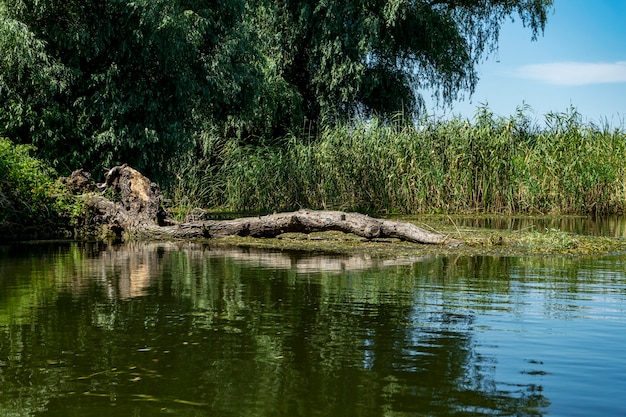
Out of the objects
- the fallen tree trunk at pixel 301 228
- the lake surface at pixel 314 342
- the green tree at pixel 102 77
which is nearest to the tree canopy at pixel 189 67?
the green tree at pixel 102 77

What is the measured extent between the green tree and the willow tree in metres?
8.97

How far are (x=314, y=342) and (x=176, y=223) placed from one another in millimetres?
11962

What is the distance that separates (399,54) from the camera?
3581cm

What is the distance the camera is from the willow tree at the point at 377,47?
106ft

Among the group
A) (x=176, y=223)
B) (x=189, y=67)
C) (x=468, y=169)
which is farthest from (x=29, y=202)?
(x=468, y=169)

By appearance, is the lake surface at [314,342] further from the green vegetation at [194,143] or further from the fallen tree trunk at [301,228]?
the green vegetation at [194,143]

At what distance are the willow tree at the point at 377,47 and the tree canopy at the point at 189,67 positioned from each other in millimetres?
67

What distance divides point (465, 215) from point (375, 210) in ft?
8.46

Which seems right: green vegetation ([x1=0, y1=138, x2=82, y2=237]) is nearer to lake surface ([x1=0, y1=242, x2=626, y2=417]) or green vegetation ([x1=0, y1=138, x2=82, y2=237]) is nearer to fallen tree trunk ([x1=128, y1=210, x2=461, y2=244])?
fallen tree trunk ([x1=128, y1=210, x2=461, y2=244])

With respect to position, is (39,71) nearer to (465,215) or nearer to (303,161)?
(303,161)

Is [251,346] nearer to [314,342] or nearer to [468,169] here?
[314,342]

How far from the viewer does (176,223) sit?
17.3m

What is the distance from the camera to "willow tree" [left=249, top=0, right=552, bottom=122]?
106 feet

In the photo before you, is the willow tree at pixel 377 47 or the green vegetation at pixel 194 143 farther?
the willow tree at pixel 377 47
